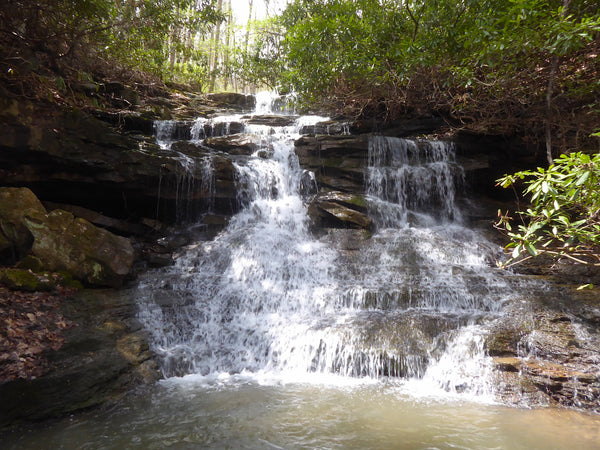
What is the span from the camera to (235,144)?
11781mm

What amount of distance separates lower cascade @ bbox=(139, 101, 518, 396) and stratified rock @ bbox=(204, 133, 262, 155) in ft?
2.96

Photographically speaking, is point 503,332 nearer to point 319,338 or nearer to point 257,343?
point 319,338

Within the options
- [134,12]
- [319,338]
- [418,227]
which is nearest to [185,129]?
[134,12]

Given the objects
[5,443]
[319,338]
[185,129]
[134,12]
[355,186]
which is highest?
[134,12]

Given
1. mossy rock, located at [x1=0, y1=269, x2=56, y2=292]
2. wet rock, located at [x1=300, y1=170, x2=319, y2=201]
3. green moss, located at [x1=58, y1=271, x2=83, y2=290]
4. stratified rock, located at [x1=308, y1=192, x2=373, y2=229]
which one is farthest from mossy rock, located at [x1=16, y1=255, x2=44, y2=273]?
wet rock, located at [x1=300, y1=170, x2=319, y2=201]

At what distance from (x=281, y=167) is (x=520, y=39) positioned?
6.92 m

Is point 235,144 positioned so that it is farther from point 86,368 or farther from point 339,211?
point 86,368

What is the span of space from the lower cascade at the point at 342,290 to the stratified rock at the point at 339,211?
29 cm

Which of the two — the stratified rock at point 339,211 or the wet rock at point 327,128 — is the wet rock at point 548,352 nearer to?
the stratified rock at point 339,211

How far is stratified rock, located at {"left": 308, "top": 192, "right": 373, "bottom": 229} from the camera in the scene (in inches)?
371

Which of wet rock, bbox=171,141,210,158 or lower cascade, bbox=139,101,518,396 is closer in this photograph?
lower cascade, bbox=139,101,518,396

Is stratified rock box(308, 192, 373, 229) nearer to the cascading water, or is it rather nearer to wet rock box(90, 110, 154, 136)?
the cascading water

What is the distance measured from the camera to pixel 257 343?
5805mm

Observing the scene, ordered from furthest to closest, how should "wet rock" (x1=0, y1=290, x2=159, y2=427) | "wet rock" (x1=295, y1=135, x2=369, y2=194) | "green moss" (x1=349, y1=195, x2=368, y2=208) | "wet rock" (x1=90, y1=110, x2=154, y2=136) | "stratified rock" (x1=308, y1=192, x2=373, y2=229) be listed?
"wet rock" (x1=295, y1=135, x2=369, y2=194) < "wet rock" (x1=90, y1=110, x2=154, y2=136) < "green moss" (x1=349, y1=195, x2=368, y2=208) < "stratified rock" (x1=308, y1=192, x2=373, y2=229) < "wet rock" (x1=0, y1=290, x2=159, y2=427)
